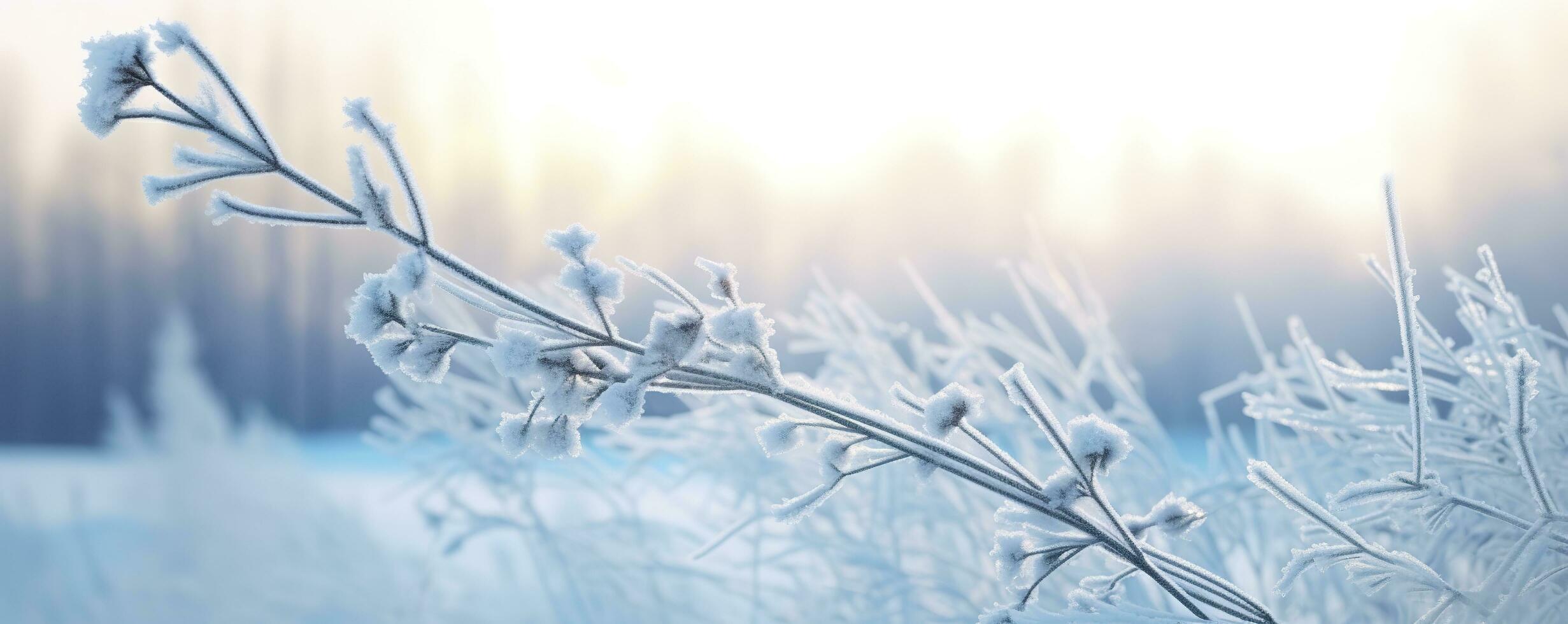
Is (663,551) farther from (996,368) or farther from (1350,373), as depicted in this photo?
(1350,373)

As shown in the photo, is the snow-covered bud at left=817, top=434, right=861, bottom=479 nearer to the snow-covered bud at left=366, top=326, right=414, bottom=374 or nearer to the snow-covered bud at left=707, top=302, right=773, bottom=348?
the snow-covered bud at left=707, top=302, right=773, bottom=348

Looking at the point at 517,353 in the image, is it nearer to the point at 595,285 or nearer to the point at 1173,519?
the point at 595,285

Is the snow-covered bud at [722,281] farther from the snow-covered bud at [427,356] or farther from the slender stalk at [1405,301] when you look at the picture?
the slender stalk at [1405,301]

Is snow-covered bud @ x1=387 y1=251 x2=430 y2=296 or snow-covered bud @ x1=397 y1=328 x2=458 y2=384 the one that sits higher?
snow-covered bud @ x1=387 y1=251 x2=430 y2=296

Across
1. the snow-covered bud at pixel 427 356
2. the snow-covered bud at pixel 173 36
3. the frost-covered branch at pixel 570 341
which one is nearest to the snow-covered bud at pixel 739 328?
the frost-covered branch at pixel 570 341

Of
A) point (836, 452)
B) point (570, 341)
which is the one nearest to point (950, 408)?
point (836, 452)

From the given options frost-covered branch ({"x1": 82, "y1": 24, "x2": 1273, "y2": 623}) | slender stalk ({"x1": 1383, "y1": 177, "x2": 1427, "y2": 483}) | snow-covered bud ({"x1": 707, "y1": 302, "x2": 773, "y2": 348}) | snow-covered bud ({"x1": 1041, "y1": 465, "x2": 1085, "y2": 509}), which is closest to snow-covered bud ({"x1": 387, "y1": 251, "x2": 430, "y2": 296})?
frost-covered branch ({"x1": 82, "y1": 24, "x2": 1273, "y2": 623})
